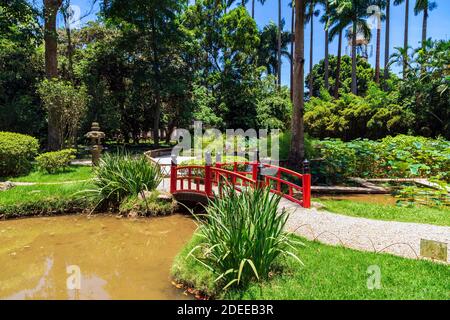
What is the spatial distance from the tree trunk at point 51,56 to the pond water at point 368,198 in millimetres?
12104

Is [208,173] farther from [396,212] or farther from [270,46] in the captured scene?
[270,46]

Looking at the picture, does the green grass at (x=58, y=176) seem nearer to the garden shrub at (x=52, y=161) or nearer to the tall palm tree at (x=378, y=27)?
the garden shrub at (x=52, y=161)

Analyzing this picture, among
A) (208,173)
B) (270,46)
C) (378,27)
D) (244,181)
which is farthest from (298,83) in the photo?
(270,46)

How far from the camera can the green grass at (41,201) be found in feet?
28.8

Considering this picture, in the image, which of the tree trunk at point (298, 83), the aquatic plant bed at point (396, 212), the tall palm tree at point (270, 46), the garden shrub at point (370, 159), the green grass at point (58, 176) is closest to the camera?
the aquatic plant bed at point (396, 212)

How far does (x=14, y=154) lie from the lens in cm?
1218

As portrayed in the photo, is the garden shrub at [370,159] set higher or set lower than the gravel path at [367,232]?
higher

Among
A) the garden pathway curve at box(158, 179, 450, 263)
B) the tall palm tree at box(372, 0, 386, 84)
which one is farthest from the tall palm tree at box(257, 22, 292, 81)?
the garden pathway curve at box(158, 179, 450, 263)

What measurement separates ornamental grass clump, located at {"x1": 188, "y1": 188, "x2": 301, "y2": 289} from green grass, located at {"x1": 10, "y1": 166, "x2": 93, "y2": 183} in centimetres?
781

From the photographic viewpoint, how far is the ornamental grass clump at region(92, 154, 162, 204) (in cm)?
914

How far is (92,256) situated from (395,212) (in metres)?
6.29

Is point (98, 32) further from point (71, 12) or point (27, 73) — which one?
point (27, 73)

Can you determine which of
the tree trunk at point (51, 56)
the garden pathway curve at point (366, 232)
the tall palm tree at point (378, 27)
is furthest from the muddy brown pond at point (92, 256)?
the tall palm tree at point (378, 27)

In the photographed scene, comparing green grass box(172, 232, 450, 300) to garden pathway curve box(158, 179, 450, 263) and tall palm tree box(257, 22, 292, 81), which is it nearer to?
garden pathway curve box(158, 179, 450, 263)
